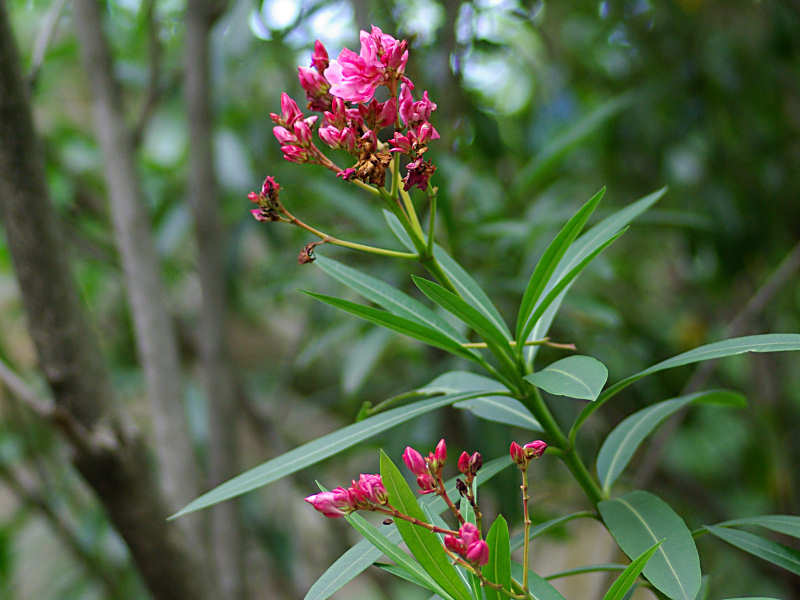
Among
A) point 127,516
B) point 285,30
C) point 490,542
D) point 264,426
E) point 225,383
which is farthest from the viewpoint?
point 264,426

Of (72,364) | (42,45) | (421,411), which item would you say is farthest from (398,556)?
(42,45)

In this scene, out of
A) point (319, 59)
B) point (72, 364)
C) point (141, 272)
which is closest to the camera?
point (319, 59)

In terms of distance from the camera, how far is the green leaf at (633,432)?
1.98 ft

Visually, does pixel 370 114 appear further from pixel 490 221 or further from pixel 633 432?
pixel 490 221

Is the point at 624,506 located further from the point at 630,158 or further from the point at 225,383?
the point at 630,158

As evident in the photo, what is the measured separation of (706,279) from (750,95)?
1.65ft

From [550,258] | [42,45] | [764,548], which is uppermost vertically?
[42,45]

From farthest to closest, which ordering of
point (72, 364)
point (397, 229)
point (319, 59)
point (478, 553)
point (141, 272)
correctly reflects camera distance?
point (141, 272), point (72, 364), point (397, 229), point (319, 59), point (478, 553)

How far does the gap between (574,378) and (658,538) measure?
0.13 m

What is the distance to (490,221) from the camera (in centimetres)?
128

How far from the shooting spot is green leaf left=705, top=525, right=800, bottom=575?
1.56 feet

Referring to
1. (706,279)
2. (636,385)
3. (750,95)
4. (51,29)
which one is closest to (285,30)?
(51,29)

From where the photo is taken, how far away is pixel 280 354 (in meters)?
2.64

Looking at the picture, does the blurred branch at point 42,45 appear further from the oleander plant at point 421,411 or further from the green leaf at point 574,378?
the green leaf at point 574,378
